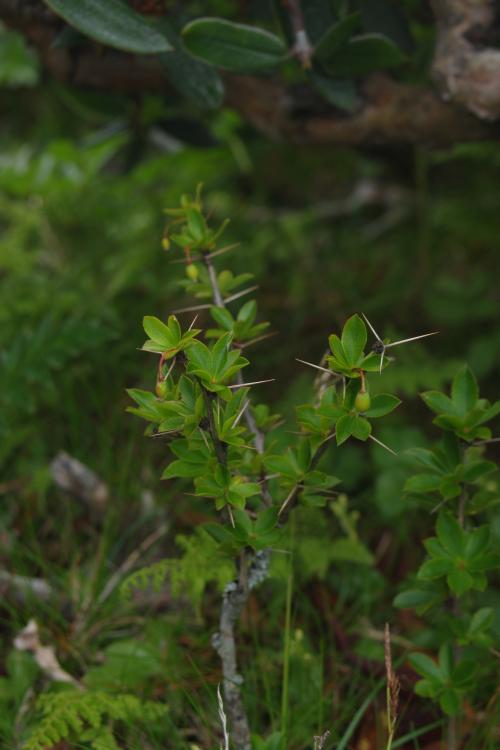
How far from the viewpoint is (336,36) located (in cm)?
166

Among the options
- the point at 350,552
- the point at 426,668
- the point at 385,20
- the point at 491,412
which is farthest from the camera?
the point at 385,20

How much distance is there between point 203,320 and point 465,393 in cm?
140

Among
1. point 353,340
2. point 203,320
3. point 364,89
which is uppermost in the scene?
point 353,340

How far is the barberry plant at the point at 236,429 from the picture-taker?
112 centimetres

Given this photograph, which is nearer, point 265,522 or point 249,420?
point 265,522

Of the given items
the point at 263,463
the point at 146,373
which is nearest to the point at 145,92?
the point at 146,373

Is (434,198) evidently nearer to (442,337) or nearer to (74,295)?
(442,337)

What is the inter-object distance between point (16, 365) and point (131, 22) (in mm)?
879

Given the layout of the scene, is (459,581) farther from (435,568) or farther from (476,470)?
(476,470)

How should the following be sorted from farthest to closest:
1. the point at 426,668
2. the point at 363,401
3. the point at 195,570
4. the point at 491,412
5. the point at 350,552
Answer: the point at 350,552 → the point at 195,570 → the point at 426,668 → the point at 491,412 → the point at 363,401

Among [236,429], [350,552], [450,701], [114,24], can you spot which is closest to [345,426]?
[236,429]

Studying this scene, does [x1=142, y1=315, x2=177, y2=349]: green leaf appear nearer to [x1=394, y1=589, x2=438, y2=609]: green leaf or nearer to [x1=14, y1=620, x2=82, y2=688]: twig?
[x1=394, y1=589, x2=438, y2=609]: green leaf

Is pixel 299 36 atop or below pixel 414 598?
atop

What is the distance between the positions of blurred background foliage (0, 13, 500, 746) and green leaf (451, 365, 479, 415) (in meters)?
0.49
